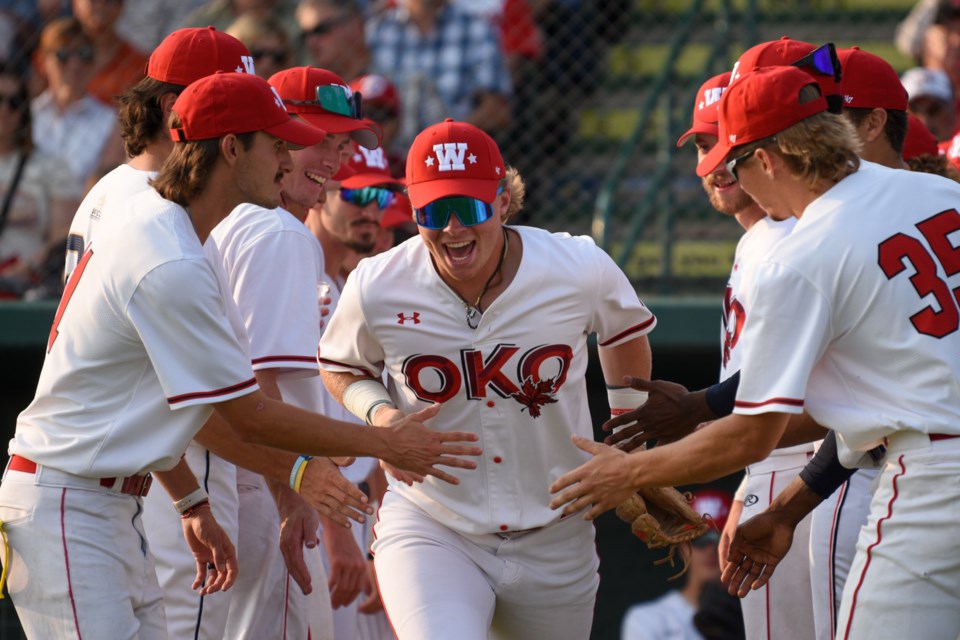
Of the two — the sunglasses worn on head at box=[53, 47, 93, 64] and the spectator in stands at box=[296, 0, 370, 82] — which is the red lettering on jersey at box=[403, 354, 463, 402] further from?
the sunglasses worn on head at box=[53, 47, 93, 64]

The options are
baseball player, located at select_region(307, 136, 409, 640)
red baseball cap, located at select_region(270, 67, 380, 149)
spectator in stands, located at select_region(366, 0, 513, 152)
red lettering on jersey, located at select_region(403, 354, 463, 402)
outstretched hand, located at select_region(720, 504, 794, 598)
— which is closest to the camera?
outstretched hand, located at select_region(720, 504, 794, 598)

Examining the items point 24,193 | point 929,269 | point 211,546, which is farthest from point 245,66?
point 24,193

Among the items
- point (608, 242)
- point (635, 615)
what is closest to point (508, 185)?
point (608, 242)

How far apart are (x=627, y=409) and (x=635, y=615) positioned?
2.88 m

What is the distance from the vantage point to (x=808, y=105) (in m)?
3.24

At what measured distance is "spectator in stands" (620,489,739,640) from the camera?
22.0 feet

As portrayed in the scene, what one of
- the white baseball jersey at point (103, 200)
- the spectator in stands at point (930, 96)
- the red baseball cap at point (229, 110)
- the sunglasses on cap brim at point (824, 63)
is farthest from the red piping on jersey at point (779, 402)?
the spectator in stands at point (930, 96)

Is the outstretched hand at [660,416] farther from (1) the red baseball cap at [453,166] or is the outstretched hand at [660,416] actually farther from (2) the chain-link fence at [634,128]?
(2) the chain-link fence at [634,128]

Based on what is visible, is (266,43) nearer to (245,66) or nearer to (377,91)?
(377,91)

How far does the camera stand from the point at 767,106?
3225mm

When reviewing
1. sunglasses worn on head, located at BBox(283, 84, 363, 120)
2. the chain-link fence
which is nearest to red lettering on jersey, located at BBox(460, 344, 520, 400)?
sunglasses worn on head, located at BBox(283, 84, 363, 120)

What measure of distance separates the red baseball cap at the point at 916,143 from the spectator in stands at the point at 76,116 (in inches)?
171

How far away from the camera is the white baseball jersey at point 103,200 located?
3904 mm

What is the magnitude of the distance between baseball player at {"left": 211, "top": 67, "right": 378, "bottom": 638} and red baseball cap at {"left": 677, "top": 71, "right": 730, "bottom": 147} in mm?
1155
